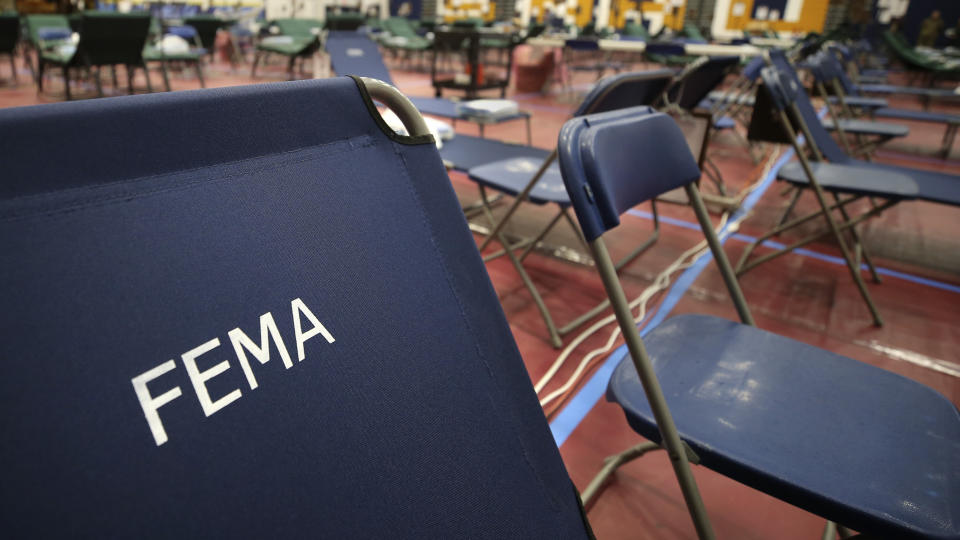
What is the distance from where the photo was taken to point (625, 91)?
2.01 m

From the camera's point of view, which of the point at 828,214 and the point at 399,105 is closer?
the point at 399,105

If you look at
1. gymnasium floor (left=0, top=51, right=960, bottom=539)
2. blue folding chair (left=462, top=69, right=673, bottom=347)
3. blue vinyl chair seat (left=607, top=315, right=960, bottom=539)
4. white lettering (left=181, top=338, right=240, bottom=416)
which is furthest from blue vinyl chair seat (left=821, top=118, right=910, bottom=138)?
white lettering (left=181, top=338, right=240, bottom=416)

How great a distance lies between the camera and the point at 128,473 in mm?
431

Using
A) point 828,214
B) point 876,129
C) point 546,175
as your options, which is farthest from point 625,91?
point 876,129

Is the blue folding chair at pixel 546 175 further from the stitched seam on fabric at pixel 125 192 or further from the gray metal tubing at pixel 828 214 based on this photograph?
the stitched seam on fabric at pixel 125 192

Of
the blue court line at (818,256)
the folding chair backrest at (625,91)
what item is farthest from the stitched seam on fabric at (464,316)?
the blue court line at (818,256)

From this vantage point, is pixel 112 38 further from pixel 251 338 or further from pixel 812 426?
pixel 812 426

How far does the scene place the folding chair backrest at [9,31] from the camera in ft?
19.9

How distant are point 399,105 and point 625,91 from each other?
4.89 feet

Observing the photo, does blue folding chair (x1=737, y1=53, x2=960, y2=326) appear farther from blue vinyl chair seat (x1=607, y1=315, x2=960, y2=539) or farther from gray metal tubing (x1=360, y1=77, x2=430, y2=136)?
gray metal tubing (x1=360, y1=77, x2=430, y2=136)

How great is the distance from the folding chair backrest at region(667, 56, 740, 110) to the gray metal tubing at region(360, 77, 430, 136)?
8.18 feet

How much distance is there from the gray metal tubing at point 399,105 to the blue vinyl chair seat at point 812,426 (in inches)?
24.3

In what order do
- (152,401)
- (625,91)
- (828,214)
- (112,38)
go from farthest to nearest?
(112,38) → (828,214) → (625,91) → (152,401)

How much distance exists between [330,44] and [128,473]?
4.24 metres
